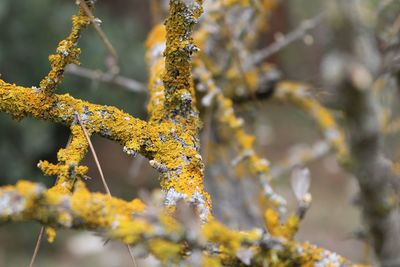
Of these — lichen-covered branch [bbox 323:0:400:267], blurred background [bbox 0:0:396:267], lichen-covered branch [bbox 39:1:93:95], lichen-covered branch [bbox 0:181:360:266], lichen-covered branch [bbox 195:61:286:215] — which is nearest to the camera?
lichen-covered branch [bbox 323:0:400:267]

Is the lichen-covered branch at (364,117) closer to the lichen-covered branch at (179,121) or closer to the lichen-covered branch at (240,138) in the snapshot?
the lichen-covered branch at (179,121)

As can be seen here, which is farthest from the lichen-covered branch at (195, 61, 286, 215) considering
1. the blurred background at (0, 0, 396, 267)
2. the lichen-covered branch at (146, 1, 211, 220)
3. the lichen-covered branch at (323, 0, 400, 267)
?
the blurred background at (0, 0, 396, 267)

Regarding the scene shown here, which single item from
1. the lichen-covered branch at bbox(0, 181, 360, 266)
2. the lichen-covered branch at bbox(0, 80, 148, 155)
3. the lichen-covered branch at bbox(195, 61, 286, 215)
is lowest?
the lichen-covered branch at bbox(0, 181, 360, 266)

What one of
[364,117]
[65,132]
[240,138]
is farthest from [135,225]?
[65,132]

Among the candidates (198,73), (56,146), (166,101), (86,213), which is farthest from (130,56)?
(86,213)

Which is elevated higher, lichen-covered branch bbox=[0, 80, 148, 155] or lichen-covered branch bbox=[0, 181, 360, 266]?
lichen-covered branch bbox=[0, 80, 148, 155]

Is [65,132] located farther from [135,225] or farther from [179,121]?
[135,225]

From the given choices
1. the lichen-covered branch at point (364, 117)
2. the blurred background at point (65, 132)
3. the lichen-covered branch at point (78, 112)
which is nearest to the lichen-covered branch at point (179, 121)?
the lichen-covered branch at point (78, 112)

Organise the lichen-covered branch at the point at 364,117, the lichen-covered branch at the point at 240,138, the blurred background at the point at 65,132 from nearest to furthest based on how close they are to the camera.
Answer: the lichen-covered branch at the point at 364,117 < the lichen-covered branch at the point at 240,138 < the blurred background at the point at 65,132

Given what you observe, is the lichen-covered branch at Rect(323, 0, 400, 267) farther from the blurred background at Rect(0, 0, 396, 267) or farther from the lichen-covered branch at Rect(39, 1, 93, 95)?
the blurred background at Rect(0, 0, 396, 267)
